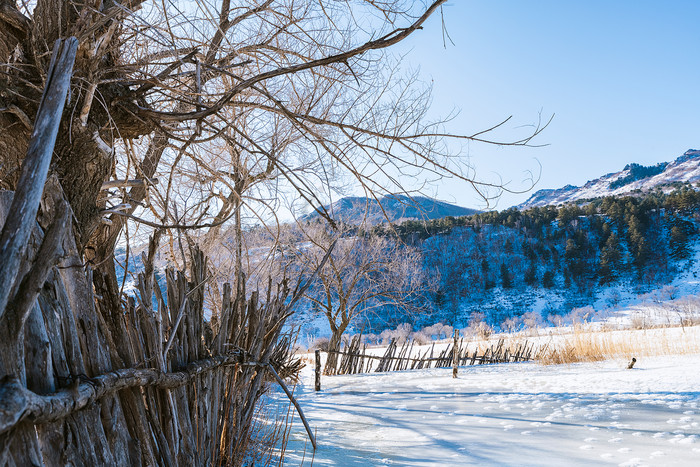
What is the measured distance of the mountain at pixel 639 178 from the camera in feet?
391

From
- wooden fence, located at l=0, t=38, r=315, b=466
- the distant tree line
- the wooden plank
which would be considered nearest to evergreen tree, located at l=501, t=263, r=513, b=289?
the distant tree line

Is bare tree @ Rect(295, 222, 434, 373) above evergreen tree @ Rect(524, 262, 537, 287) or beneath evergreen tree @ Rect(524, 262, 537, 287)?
above

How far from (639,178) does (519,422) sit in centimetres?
15448

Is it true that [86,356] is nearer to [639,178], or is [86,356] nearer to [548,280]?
[548,280]

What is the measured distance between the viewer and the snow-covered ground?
9.80 ft

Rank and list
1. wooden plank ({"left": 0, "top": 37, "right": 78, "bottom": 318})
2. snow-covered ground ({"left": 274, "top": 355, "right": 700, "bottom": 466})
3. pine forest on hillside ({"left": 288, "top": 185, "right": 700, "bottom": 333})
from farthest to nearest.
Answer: pine forest on hillside ({"left": 288, "top": 185, "right": 700, "bottom": 333}) < snow-covered ground ({"left": 274, "top": 355, "right": 700, "bottom": 466}) < wooden plank ({"left": 0, "top": 37, "right": 78, "bottom": 318})

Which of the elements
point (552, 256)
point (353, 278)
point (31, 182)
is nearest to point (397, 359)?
point (353, 278)

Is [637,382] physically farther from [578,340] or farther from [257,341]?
[257,341]

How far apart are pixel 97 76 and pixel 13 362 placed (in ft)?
4.33

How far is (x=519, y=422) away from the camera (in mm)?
3990

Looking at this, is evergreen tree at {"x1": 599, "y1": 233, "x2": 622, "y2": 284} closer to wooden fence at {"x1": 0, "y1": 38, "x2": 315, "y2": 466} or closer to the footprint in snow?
the footprint in snow

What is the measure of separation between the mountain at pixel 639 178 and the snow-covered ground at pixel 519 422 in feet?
368

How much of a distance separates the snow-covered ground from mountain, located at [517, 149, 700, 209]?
112144 millimetres

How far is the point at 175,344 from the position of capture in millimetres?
1889
